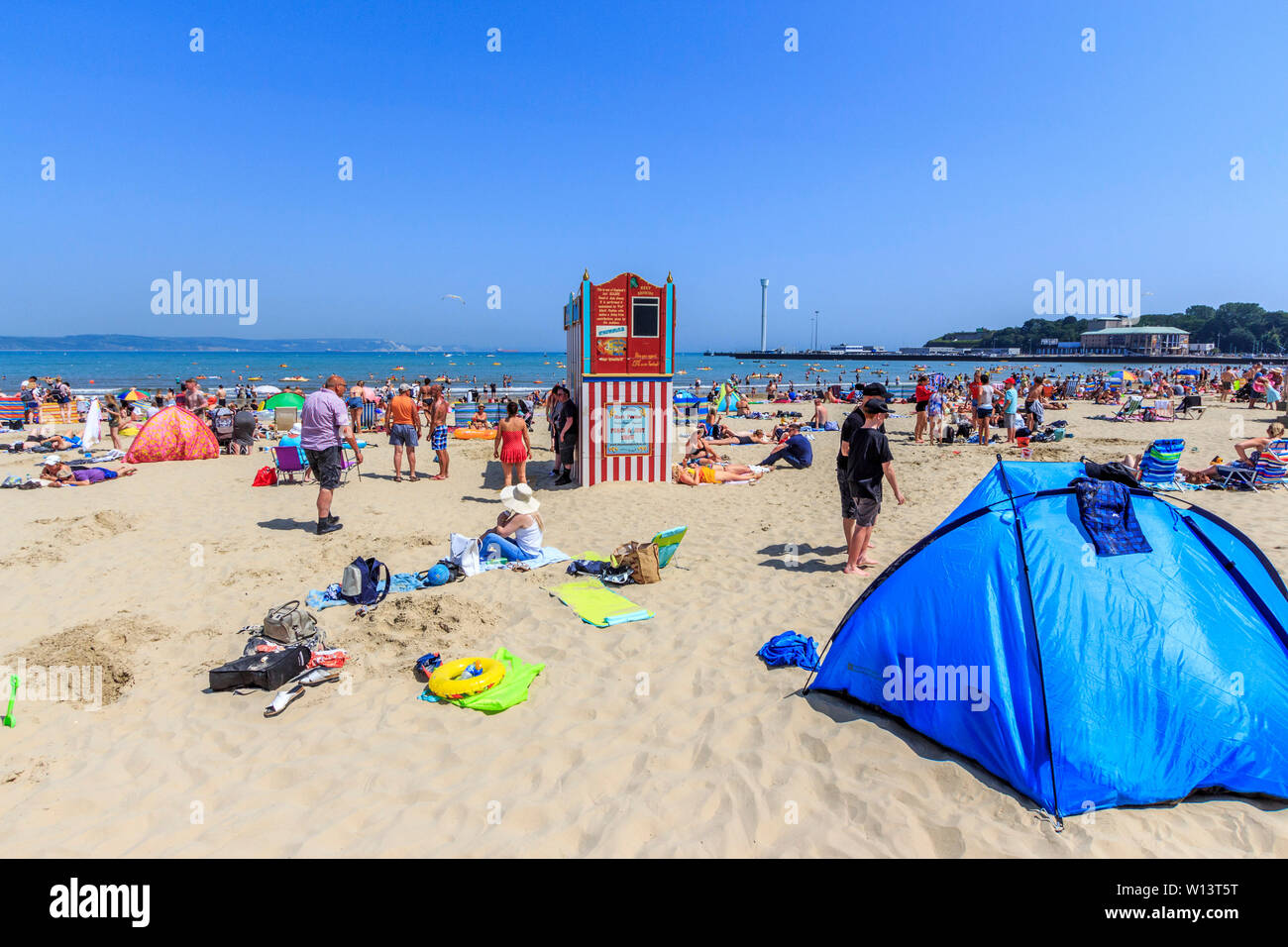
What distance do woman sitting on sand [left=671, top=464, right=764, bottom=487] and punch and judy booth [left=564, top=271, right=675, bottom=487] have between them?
298 millimetres

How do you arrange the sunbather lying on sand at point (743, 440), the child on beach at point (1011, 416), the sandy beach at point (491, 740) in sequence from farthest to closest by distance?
the sunbather lying on sand at point (743, 440) → the child on beach at point (1011, 416) → the sandy beach at point (491, 740)

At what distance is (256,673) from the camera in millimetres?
4297

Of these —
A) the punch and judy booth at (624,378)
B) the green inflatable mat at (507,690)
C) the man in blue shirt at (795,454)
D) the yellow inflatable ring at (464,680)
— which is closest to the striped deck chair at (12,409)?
the punch and judy booth at (624,378)

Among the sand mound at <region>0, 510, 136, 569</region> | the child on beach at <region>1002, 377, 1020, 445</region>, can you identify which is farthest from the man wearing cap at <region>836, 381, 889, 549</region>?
the child on beach at <region>1002, 377, 1020, 445</region>

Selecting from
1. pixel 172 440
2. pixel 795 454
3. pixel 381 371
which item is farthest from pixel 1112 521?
pixel 381 371

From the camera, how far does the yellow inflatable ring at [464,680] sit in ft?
13.8

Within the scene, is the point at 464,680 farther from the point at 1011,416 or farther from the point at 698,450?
the point at 1011,416

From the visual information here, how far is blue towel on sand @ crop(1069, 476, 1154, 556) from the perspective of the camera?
3387 millimetres

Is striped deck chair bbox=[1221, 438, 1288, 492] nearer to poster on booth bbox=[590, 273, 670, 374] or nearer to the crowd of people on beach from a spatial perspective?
the crowd of people on beach

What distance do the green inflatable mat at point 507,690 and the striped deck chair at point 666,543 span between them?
2087mm

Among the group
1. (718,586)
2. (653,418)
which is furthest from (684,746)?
(653,418)

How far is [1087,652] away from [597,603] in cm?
354

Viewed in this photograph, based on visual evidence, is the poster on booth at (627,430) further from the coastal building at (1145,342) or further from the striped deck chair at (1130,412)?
the coastal building at (1145,342)
